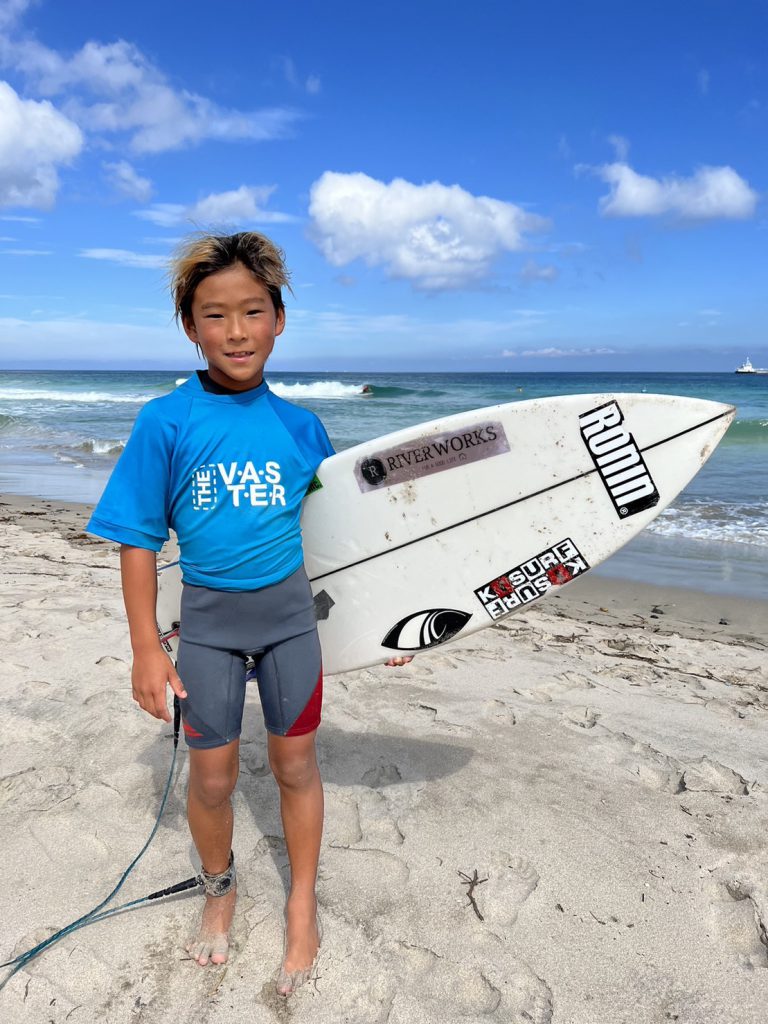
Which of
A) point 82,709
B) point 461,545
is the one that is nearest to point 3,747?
point 82,709

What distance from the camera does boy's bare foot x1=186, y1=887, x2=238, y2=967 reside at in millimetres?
1750

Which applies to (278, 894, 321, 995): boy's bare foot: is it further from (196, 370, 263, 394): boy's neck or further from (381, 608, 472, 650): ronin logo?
(196, 370, 263, 394): boy's neck

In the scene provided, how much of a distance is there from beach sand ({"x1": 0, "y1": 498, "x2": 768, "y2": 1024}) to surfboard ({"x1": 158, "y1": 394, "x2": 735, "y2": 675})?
0.54 m

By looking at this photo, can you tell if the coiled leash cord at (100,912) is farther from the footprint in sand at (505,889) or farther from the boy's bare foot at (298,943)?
the footprint in sand at (505,889)

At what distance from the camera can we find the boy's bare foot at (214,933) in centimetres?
175

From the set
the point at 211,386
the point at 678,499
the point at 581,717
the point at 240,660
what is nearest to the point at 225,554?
the point at 240,660

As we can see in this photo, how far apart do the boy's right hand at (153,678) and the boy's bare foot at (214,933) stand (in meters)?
0.54

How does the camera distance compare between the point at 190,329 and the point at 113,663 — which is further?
the point at 113,663

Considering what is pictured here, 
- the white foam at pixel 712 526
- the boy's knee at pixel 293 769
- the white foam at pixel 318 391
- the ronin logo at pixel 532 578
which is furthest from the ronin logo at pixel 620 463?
the white foam at pixel 318 391

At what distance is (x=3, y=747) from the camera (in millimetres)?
2650

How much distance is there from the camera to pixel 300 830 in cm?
178

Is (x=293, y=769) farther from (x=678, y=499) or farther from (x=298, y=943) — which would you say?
(x=678, y=499)

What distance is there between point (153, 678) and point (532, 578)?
54.1 inches

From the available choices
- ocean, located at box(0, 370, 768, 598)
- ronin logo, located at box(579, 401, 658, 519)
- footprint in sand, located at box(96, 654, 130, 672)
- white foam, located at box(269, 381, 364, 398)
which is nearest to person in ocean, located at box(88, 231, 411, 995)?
ronin logo, located at box(579, 401, 658, 519)
